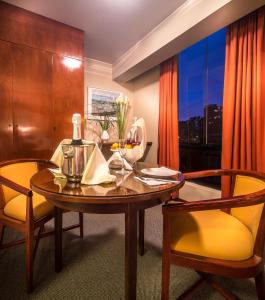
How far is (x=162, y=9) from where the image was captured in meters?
2.32

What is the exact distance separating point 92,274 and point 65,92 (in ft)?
7.80

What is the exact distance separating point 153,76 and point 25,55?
84.3 inches

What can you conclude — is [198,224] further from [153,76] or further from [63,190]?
[153,76]

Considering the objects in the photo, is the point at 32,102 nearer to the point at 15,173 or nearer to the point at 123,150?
the point at 15,173

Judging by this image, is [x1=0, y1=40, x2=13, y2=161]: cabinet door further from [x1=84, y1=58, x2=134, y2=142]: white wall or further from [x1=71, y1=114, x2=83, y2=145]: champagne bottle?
[x1=71, y1=114, x2=83, y2=145]: champagne bottle

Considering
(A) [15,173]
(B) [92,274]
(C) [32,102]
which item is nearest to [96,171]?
(B) [92,274]

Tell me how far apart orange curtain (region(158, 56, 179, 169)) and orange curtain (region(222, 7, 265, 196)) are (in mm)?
890

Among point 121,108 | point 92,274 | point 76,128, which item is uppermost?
point 121,108

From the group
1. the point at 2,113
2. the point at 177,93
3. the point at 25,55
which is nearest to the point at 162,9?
the point at 177,93

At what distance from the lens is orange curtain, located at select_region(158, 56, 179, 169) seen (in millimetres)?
3074

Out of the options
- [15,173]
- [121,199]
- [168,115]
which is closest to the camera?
[121,199]

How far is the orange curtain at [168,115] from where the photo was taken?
307 cm

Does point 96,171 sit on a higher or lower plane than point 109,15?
lower

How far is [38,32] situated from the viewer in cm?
257
